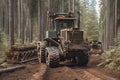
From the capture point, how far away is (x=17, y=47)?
70.5ft

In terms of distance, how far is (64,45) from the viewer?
18219 mm

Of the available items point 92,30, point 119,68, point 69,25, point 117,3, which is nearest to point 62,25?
point 69,25

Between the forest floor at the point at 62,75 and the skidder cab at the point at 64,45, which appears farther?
the skidder cab at the point at 64,45

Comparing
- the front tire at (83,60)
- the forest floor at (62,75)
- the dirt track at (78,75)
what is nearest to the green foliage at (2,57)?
the forest floor at (62,75)

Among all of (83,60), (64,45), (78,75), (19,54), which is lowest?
(78,75)

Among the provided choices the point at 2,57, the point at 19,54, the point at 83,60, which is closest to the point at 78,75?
the point at 83,60

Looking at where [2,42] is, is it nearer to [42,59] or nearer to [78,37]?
[42,59]

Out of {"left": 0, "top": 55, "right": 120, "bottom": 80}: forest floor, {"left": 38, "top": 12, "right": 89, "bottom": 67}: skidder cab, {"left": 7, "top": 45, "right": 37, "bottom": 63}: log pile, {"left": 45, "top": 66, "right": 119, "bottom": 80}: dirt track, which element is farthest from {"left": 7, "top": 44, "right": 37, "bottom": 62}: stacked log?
{"left": 45, "top": 66, "right": 119, "bottom": 80}: dirt track

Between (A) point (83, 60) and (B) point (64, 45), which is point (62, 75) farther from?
(A) point (83, 60)

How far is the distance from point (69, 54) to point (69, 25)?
3.00 metres

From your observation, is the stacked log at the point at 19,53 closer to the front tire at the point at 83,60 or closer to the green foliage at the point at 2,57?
the green foliage at the point at 2,57

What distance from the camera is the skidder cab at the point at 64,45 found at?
59.6 ft

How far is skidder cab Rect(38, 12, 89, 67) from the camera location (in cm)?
1817

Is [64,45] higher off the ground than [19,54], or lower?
higher
